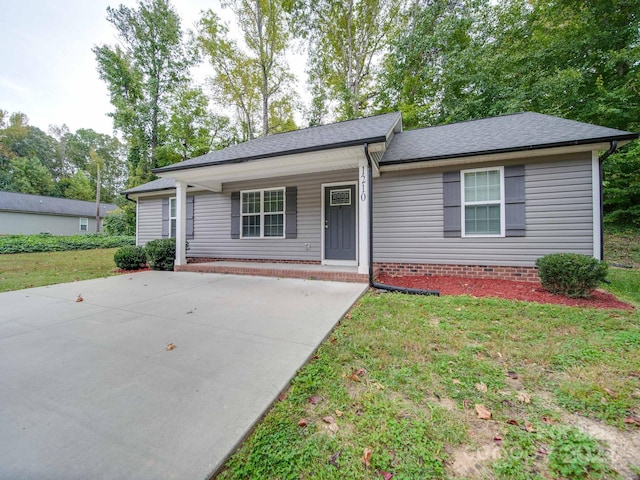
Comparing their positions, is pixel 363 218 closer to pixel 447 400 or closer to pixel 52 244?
pixel 447 400

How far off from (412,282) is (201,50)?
18.5 m

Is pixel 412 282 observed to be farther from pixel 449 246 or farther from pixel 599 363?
pixel 599 363

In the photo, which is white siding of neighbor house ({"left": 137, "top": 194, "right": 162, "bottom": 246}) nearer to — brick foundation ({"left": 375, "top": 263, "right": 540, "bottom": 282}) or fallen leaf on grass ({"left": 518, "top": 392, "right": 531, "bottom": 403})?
brick foundation ({"left": 375, "top": 263, "right": 540, "bottom": 282})

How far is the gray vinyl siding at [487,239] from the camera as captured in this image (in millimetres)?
4863

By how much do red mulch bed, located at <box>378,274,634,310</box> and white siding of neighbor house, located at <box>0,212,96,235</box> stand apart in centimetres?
3070

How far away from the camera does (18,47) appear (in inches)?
461

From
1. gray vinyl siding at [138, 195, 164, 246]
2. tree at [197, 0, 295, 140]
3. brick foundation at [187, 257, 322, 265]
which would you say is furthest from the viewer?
tree at [197, 0, 295, 140]

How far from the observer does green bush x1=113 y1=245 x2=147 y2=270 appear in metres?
7.25

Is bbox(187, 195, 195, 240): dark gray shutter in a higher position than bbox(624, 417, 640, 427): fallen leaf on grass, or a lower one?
higher

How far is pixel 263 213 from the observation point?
761 centimetres

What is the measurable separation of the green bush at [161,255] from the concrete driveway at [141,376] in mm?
2956

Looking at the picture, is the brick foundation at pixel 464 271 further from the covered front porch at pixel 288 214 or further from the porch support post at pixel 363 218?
the porch support post at pixel 363 218

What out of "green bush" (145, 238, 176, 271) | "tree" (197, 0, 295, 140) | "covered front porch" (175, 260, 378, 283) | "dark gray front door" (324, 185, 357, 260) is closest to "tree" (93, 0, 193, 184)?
"tree" (197, 0, 295, 140)

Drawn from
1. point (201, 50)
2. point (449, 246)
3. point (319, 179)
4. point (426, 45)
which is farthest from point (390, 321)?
point (201, 50)
